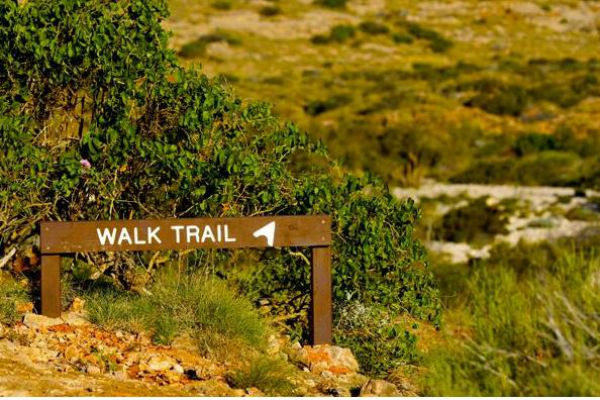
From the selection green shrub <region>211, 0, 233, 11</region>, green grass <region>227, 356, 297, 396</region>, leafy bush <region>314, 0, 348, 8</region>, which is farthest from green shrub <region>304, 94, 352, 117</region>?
A: green grass <region>227, 356, 297, 396</region>

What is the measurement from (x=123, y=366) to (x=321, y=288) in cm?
160

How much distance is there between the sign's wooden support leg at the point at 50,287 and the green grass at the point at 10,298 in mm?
219

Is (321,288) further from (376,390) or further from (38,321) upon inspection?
(38,321)

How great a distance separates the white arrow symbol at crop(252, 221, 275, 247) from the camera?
7.50 meters

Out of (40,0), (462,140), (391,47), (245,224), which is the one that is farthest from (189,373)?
(391,47)

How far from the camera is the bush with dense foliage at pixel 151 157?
7.82 m

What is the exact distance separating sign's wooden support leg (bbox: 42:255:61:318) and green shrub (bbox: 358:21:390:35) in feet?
140

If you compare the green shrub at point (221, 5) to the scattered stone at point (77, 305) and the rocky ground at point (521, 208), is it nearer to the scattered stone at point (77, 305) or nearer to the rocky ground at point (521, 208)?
the rocky ground at point (521, 208)

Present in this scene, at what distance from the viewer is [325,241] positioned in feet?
24.8

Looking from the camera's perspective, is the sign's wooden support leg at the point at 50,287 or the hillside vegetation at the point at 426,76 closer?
the sign's wooden support leg at the point at 50,287

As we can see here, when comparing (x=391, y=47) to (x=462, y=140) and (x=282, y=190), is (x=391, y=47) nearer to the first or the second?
(x=462, y=140)

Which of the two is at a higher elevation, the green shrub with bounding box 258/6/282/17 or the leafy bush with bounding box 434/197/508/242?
the green shrub with bounding box 258/6/282/17

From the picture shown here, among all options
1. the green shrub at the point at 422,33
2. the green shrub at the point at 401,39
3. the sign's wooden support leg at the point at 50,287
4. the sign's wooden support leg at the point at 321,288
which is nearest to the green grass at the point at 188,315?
the sign's wooden support leg at the point at 50,287

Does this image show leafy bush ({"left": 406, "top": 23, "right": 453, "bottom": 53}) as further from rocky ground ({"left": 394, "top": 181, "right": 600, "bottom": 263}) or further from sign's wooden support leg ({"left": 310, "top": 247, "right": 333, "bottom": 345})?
sign's wooden support leg ({"left": 310, "top": 247, "right": 333, "bottom": 345})
